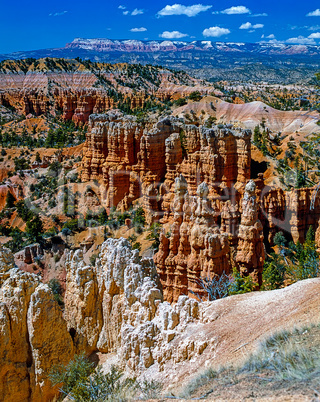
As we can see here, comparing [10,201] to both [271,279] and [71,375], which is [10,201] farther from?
[71,375]

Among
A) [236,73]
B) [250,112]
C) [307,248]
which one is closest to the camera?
[307,248]

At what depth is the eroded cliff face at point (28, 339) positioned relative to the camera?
41.6 ft

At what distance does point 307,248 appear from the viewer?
2403 cm

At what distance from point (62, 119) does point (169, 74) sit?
2682cm

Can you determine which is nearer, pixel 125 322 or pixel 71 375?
pixel 71 375

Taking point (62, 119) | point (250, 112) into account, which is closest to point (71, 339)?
point (250, 112)

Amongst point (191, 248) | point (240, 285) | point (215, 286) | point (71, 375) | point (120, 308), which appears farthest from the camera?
→ point (191, 248)

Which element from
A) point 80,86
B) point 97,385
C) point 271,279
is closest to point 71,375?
point 97,385

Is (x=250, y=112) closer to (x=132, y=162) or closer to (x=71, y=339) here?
(x=132, y=162)

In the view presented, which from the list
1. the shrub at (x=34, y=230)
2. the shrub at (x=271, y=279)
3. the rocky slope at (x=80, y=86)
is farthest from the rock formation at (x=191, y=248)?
the rocky slope at (x=80, y=86)

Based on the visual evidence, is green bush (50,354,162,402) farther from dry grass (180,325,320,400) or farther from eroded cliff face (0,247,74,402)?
dry grass (180,325,320,400)

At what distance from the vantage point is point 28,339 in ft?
43.2

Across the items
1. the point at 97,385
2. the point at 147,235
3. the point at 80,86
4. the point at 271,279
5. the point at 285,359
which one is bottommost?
the point at 147,235

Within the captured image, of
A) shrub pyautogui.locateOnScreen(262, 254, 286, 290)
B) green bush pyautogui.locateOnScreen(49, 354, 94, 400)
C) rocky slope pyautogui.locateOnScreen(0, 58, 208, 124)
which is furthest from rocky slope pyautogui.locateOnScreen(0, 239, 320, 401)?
rocky slope pyautogui.locateOnScreen(0, 58, 208, 124)
